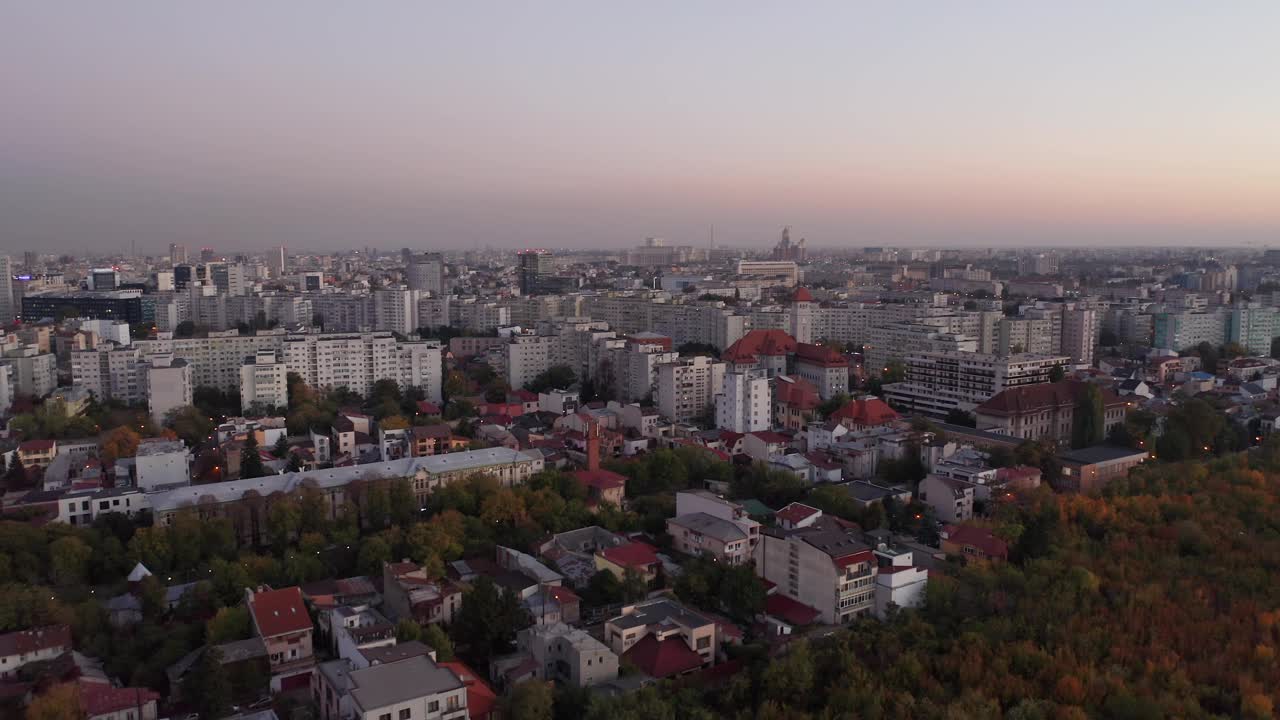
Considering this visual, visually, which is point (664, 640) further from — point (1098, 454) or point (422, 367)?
point (422, 367)

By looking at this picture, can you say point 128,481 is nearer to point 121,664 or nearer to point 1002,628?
point 121,664

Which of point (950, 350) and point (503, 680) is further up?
point (950, 350)

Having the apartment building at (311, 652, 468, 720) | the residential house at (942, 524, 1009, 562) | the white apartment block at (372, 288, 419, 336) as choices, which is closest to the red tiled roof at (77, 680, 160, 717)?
the apartment building at (311, 652, 468, 720)

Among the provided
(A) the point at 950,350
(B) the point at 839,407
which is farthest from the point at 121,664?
(A) the point at 950,350

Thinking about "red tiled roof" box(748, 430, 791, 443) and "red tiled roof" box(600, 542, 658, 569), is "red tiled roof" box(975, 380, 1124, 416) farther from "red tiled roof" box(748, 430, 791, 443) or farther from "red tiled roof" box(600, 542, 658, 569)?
"red tiled roof" box(600, 542, 658, 569)

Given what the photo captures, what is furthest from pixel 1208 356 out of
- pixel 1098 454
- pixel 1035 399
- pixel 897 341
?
pixel 1098 454

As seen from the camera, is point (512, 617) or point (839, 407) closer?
point (512, 617)
